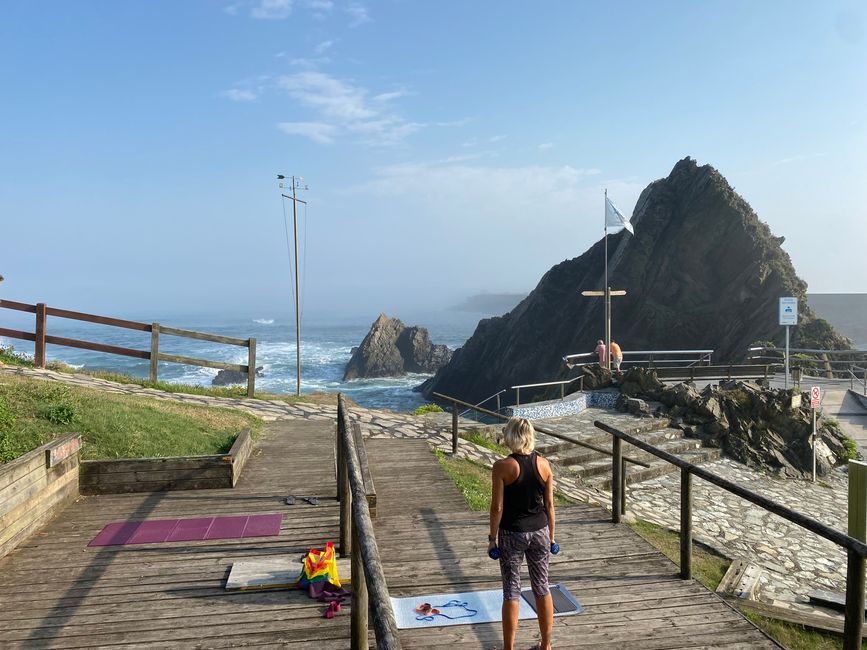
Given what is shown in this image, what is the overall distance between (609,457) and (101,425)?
1149 centimetres

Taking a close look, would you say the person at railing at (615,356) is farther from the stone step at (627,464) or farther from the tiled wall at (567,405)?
the stone step at (627,464)

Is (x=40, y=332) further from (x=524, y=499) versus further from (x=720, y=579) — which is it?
(x=720, y=579)

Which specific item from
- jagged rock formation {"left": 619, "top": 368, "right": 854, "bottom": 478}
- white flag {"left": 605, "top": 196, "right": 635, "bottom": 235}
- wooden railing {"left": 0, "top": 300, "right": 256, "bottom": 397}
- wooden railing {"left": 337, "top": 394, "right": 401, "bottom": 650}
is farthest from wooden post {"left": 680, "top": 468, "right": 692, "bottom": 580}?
white flag {"left": 605, "top": 196, "right": 635, "bottom": 235}

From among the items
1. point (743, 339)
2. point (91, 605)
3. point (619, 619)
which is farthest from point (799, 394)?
point (743, 339)

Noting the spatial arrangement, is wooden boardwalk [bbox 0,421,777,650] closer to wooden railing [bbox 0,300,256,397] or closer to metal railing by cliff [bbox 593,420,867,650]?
metal railing by cliff [bbox 593,420,867,650]

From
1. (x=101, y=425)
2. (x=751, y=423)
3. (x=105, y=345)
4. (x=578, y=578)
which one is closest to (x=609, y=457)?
(x=751, y=423)

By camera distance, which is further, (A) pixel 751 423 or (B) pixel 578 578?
(A) pixel 751 423

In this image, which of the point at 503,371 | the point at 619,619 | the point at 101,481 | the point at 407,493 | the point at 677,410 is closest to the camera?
the point at 619,619

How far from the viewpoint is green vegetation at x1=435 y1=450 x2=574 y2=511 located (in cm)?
825

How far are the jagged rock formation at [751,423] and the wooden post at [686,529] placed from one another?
1350 centimetres

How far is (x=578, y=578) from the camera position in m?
5.37

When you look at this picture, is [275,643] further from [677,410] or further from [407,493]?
[677,410]

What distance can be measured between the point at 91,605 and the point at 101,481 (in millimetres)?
3126

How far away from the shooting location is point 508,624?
→ 13.1 feet
